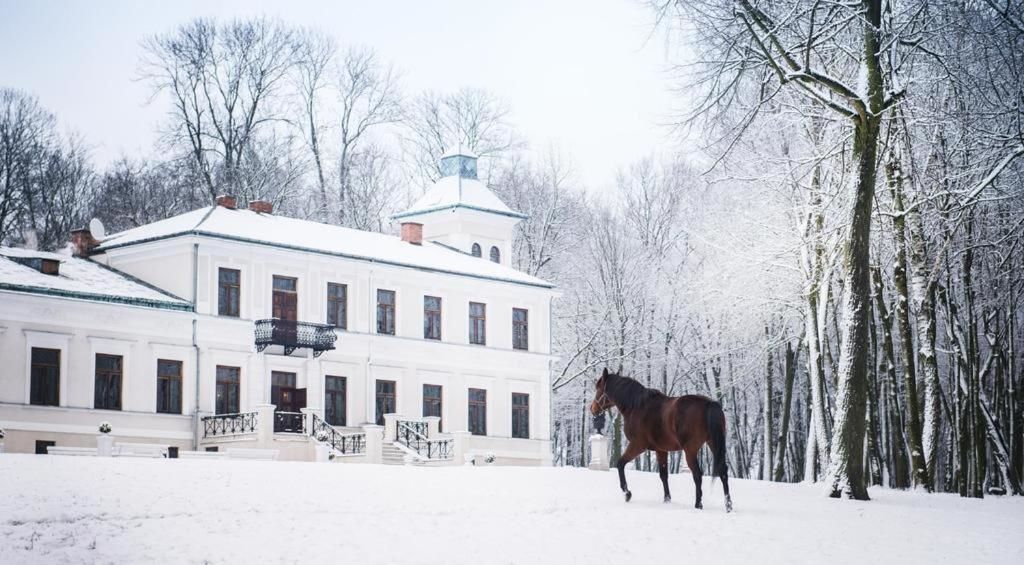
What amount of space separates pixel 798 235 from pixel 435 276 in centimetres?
1672

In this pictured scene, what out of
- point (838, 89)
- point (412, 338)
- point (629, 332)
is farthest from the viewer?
point (629, 332)

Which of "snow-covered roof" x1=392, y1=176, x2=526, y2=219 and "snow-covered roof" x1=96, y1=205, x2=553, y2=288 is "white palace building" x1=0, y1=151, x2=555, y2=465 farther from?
"snow-covered roof" x1=392, y1=176, x2=526, y2=219

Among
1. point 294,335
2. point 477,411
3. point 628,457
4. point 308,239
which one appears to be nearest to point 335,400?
point 294,335

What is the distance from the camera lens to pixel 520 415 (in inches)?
1935

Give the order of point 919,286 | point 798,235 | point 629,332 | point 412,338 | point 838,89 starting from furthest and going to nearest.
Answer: point 629,332 < point 412,338 < point 798,235 < point 919,286 < point 838,89

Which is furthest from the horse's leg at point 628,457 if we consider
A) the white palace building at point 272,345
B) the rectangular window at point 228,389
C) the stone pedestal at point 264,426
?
the rectangular window at point 228,389

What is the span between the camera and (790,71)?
22688mm

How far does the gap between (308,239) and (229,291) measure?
14.1 feet

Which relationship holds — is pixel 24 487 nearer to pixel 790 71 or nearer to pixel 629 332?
pixel 790 71

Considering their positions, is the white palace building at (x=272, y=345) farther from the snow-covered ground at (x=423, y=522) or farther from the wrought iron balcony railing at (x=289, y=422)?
the snow-covered ground at (x=423, y=522)

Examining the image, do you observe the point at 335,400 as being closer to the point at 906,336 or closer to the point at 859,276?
the point at 906,336

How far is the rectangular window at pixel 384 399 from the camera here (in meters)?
44.7

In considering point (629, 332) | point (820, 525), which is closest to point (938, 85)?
point (820, 525)

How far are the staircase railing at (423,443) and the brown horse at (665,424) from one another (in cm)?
2189
